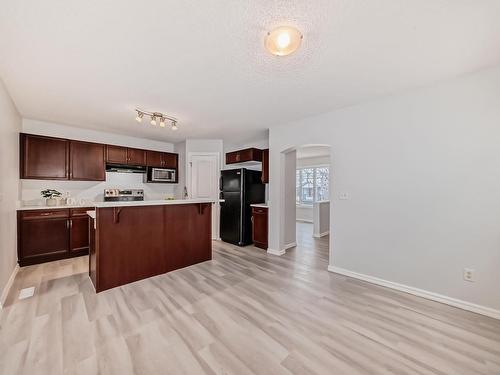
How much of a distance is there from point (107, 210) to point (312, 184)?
697 centimetres

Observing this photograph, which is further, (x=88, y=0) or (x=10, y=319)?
Answer: (x=10, y=319)

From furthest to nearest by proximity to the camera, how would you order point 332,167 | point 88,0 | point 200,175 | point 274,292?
1. point 200,175
2. point 332,167
3. point 274,292
4. point 88,0

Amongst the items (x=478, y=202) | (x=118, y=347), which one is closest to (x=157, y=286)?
(x=118, y=347)

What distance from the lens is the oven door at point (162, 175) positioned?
521cm

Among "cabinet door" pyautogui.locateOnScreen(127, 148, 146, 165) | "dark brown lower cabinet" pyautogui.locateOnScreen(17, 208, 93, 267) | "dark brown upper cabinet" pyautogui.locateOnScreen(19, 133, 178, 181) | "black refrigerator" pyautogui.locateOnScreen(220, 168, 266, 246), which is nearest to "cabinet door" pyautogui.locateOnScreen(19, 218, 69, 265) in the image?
"dark brown lower cabinet" pyautogui.locateOnScreen(17, 208, 93, 267)

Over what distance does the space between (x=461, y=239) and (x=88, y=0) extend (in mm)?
3919

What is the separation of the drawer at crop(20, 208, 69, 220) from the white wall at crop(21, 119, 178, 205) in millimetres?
648

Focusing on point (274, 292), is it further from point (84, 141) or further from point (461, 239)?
point (84, 141)

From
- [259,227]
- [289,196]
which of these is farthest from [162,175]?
[289,196]

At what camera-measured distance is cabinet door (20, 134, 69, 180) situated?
3.62m

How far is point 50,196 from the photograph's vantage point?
3975 millimetres

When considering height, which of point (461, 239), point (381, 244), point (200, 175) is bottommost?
point (381, 244)

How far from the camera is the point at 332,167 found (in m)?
3.37

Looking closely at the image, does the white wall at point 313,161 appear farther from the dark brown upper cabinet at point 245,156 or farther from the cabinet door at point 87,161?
the cabinet door at point 87,161
